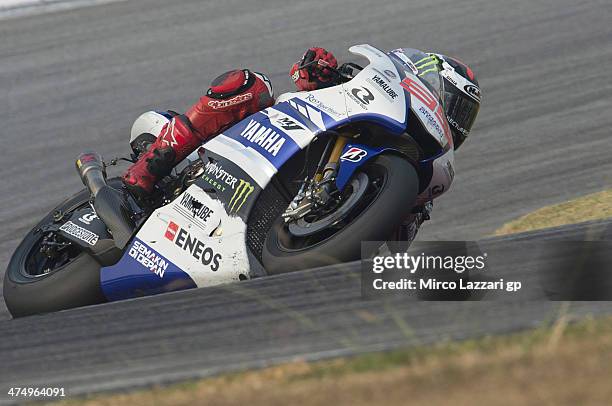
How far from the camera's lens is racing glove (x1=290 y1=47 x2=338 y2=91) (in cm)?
549

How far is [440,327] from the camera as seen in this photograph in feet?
11.7

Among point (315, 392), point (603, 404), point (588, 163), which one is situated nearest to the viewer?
point (603, 404)

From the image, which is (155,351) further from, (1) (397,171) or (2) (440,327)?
(1) (397,171)

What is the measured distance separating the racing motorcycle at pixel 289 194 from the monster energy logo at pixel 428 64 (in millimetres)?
44

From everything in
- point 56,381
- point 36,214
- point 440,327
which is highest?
point 440,327

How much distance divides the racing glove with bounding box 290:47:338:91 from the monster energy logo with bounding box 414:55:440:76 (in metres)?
0.54

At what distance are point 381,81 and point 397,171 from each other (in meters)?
0.63

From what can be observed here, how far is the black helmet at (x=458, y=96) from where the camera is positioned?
5.69 meters

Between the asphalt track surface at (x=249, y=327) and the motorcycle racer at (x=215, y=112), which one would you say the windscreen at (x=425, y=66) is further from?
the asphalt track surface at (x=249, y=327)

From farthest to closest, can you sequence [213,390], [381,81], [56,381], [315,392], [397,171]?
[381,81] → [397,171] → [56,381] → [213,390] → [315,392]

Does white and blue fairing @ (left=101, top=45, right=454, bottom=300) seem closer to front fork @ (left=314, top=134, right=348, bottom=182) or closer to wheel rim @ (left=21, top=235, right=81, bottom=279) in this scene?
front fork @ (left=314, top=134, right=348, bottom=182)

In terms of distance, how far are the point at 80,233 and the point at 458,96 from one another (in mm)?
2462

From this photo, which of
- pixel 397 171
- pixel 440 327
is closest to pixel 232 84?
pixel 397 171

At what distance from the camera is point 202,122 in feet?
18.8
